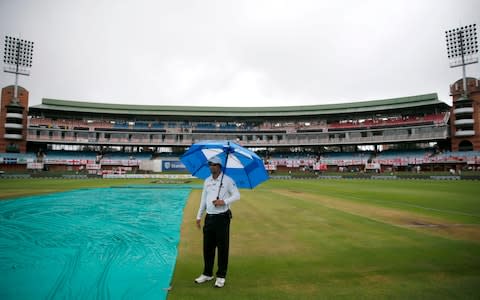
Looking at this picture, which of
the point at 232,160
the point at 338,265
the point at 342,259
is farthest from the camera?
the point at 342,259

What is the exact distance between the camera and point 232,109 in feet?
252

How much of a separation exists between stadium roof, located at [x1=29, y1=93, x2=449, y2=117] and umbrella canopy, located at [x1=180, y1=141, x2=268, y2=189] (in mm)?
68165

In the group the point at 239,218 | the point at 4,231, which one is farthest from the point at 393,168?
the point at 4,231

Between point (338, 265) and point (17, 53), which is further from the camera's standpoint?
point (17, 53)

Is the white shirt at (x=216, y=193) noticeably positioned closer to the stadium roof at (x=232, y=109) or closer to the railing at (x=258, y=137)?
the railing at (x=258, y=137)

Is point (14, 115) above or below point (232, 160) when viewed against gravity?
above

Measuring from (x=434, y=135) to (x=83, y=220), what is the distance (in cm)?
6930

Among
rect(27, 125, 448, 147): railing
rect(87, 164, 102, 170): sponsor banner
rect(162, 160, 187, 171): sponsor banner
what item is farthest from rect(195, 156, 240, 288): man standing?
rect(27, 125, 448, 147): railing

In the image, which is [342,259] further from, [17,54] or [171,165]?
[17,54]

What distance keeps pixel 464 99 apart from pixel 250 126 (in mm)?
50580

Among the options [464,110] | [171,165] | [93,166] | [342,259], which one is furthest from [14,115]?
[464,110]

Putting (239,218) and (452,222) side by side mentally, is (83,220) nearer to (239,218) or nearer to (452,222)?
(239,218)

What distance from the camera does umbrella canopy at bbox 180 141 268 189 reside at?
5047 mm

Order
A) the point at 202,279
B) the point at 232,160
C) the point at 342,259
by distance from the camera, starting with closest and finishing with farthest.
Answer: the point at 202,279 → the point at 232,160 → the point at 342,259
